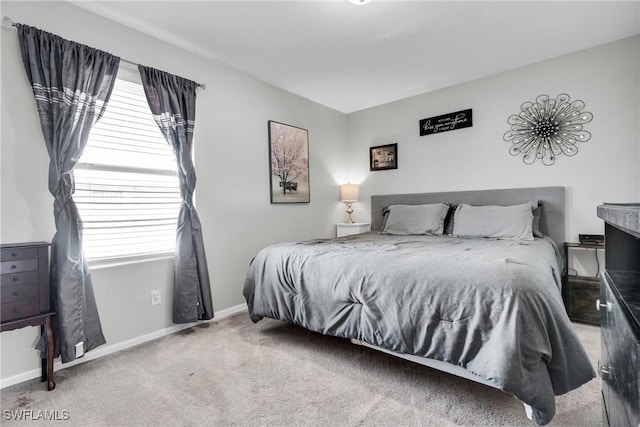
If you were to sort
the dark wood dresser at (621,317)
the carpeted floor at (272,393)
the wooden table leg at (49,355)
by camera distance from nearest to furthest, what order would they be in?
1. the dark wood dresser at (621,317)
2. the carpeted floor at (272,393)
3. the wooden table leg at (49,355)

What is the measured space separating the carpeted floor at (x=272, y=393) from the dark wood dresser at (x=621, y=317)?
0.78m

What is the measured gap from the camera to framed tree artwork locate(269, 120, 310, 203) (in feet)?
12.1

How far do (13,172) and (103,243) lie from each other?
2.26 feet

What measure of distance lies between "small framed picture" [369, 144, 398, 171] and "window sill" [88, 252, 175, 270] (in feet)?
9.56

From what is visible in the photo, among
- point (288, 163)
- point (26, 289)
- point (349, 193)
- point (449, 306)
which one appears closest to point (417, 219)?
point (349, 193)

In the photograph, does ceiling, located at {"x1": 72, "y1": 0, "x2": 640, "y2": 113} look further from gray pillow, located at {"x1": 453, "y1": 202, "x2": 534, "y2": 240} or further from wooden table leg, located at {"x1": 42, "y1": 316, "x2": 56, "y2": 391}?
wooden table leg, located at {"x1": 42, "y1": 316, "x2": 56, "y2": 391}

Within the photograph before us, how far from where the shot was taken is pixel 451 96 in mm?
3809

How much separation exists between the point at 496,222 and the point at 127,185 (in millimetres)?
3307

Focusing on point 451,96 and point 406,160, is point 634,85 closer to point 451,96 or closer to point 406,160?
point 451,96

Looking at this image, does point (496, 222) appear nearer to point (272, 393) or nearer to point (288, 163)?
point (288, 163)

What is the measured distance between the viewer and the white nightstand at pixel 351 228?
4401 mm

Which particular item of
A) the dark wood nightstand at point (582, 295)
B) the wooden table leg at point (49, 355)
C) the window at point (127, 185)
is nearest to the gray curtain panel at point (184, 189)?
the window at point (127, 185)

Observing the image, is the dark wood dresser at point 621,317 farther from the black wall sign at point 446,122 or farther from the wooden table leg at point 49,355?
the black wall sign at point 446,122

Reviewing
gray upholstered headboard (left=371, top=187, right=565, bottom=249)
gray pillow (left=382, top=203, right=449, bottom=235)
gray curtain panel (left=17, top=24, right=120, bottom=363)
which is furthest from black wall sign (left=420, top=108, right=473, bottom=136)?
gray curtain panel (left=17, top=24, right=120, bottom=363)
